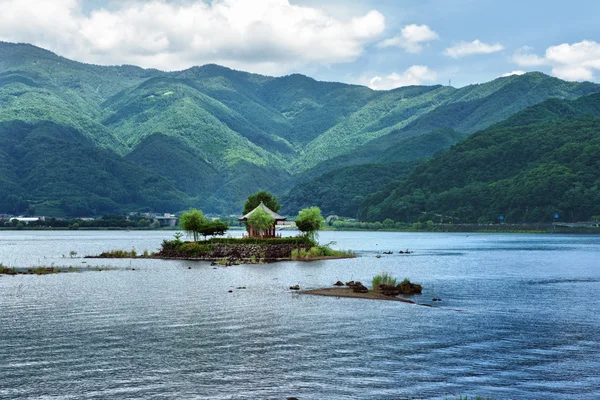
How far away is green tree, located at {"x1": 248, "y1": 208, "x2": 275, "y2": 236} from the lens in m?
139

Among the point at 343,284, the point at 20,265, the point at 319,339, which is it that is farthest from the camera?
the point at 20,265

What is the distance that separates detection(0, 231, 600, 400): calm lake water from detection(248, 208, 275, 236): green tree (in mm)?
51613

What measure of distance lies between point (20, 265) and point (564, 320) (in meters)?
97.8

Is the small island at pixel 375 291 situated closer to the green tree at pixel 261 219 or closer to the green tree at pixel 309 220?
the green tree at pixel 261 219

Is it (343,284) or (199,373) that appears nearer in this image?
(199,373)

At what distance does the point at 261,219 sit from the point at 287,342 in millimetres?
93614

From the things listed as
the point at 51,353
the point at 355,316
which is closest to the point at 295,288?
the point at 355,316

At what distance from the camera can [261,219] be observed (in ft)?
456

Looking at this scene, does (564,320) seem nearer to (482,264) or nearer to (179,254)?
(482,264)

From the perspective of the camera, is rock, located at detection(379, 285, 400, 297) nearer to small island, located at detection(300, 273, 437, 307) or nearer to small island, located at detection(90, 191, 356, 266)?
small island, located at detection(300, 273, 437, 307)

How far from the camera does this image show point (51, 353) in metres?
41.8

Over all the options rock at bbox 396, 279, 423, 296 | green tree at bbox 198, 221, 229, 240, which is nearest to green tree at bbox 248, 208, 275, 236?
green tree at bbox 198, 221, 229, 240

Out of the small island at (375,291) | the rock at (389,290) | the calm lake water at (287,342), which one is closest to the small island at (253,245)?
the calm lake water at (287,342)

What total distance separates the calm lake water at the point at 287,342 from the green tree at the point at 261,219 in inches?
2032
